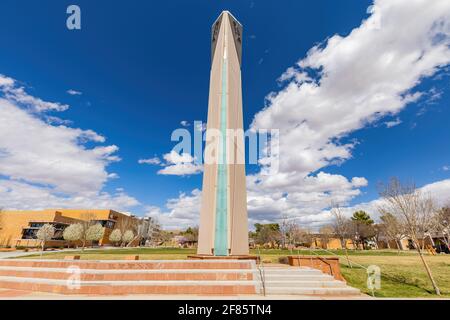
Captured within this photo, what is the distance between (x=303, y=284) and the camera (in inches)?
234

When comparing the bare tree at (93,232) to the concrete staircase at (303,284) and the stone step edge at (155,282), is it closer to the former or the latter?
the stone step edge at (155,282)

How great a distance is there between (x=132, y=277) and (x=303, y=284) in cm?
481

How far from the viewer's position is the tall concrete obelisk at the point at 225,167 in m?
11.5

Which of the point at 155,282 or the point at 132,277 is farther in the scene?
the point at 132,277

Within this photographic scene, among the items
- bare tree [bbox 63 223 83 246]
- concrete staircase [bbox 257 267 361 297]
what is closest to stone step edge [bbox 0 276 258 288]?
concrete staircase [bbox 257 267 361 297]

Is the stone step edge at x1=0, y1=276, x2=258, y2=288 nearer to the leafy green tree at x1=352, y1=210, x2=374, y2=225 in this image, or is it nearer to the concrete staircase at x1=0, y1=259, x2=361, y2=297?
the concrete staircase at x1=0, y1=259, x2=361, y2=297

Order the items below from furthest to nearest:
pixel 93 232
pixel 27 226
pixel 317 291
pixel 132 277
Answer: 1. pixel 93 232
2. pixel 27 226
3. pixel 132 277
4. pixel 317 291

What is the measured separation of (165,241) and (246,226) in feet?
253

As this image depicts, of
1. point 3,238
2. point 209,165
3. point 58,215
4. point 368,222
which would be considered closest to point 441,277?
point 209,165

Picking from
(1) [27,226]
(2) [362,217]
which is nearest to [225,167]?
(1) [27,226]

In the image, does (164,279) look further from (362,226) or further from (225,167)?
(362,226)

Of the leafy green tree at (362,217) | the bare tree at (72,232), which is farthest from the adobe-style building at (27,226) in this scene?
the leafy green tree at (362,217)

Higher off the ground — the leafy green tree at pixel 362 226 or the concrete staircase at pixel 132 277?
the leafy green tree at pixel 362 226

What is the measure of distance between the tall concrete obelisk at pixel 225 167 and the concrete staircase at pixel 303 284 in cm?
475
